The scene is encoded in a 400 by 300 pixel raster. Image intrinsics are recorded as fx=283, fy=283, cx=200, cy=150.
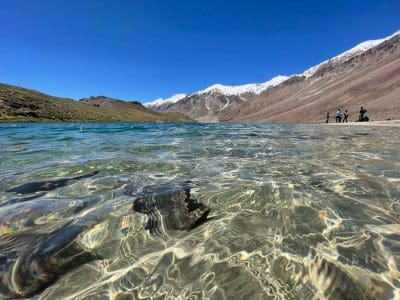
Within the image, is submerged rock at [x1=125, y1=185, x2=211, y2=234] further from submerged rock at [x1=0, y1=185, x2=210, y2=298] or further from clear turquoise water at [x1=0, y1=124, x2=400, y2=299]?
clear turquoise water at [x1=0, y1=124, x2=400, y2=299]

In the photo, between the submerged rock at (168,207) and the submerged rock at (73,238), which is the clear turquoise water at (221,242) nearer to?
the submerged rock at (73,238)

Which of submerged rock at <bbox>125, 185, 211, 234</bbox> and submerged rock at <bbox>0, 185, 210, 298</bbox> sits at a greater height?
submerged rock at <bbox>125, 185, 211, 234</bbox>

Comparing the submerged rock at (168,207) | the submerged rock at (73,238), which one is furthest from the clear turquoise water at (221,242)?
the submerged rock at (168,207)

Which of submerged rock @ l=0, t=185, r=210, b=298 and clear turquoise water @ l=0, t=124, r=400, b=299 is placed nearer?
clear turquoise water @ l=0, t=124, r=400, b=299

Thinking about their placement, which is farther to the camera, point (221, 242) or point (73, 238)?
point (73, 238)

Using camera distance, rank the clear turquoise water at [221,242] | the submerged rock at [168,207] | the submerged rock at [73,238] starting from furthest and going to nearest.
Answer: the submerged rock at [168,207]
the submerged rock at [73,238]
the clear turquoise water at [221,242]

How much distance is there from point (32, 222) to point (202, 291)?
3.31 metres

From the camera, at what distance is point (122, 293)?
3.06m

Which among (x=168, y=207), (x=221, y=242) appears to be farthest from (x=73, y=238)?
(x=221, y=242)

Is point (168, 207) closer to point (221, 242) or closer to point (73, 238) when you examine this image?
point (221, 242)

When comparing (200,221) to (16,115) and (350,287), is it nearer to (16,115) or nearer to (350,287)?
(350,287)

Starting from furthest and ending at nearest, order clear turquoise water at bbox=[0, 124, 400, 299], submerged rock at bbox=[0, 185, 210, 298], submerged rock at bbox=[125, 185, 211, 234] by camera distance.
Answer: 1. submerged rock at bbox=[125, 185, 211, 234]
2. submerged rock at bbox=[0, 185, 210, 298]
3. clear turquoise water at bbox=[0, 124, 400, 299]

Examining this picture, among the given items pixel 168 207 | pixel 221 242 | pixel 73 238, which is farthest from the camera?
pixel 168 207

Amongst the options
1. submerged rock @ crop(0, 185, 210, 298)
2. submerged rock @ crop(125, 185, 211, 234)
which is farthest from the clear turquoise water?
submerged rock @ crop(125, 185, 211, 234)
